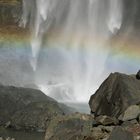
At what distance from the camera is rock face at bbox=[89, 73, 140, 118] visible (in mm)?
24406

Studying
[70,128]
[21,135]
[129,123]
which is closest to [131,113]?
[129,123]

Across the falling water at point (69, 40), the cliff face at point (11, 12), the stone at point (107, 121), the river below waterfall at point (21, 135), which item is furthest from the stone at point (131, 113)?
the cliff face at point (11, 12)

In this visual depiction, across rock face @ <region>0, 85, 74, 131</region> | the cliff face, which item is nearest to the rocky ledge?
rock face @ <region>0, 85, 74, 131</region>

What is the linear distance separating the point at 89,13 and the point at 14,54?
17.3 m

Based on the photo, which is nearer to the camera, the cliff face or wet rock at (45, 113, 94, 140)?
wet rock at (45, 113, 94, 140)

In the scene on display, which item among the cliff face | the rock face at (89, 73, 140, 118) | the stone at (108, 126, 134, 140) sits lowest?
the stone at (108, 126, 134, 140)

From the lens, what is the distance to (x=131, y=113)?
2217 cm

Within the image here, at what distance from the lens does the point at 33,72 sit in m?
83.0

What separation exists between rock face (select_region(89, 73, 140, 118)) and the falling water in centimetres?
4779

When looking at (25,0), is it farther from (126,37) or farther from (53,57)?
(126,37)

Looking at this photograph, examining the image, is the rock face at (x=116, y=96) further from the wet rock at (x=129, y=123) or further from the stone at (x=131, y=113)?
the wet rock at (x=129, y=123)

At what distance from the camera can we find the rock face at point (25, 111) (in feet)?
133

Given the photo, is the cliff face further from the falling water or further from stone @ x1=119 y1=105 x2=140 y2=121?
stone @ x1=119 y1=105 x2=140 y2=121

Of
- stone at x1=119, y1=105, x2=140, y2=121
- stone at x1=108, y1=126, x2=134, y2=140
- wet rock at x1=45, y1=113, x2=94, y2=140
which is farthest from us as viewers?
stone at x1=119, y1=105, x2=140, y2=121
